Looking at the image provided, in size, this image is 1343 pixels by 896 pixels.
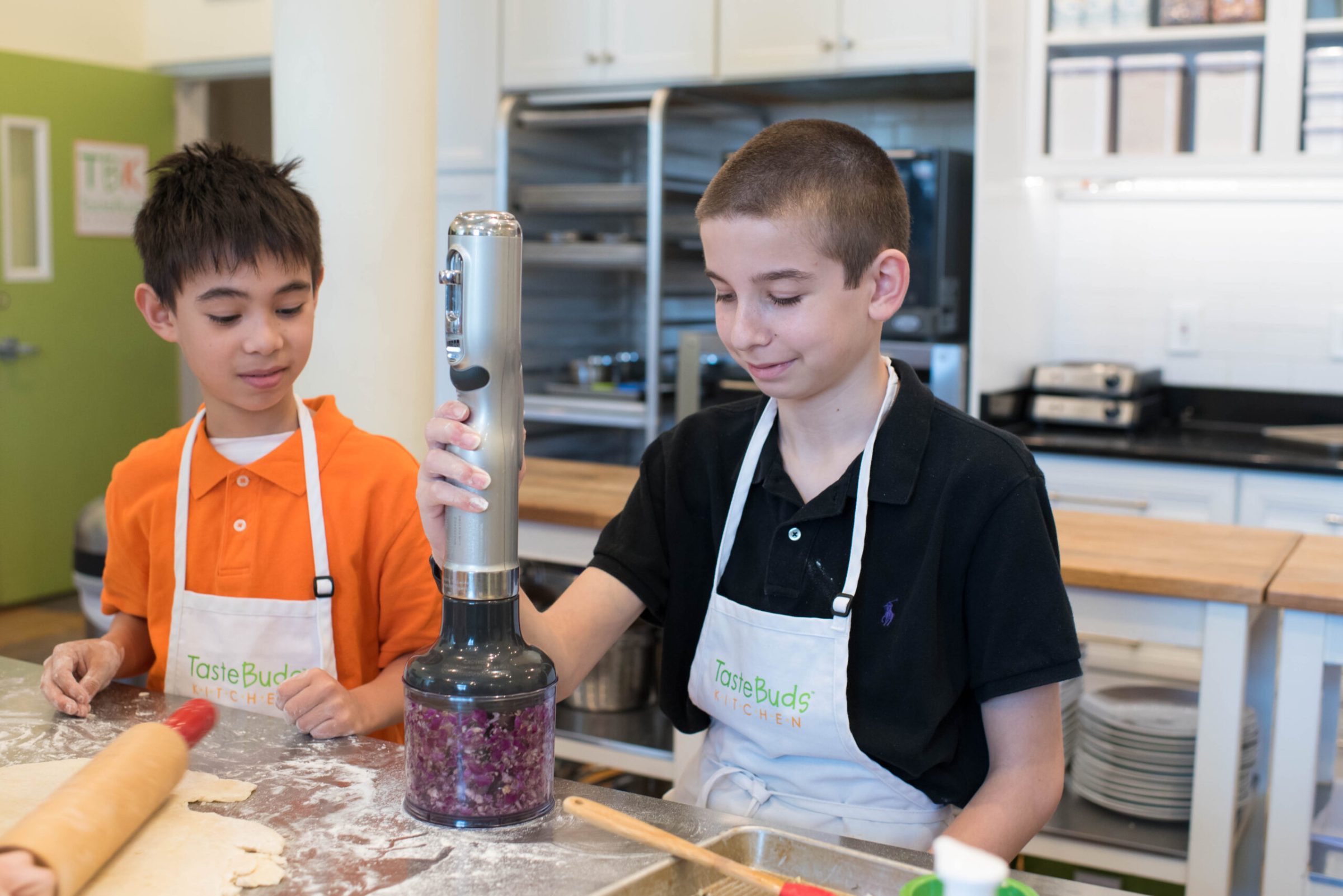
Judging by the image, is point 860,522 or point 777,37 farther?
point 777,37

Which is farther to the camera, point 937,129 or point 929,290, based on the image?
point 937,129

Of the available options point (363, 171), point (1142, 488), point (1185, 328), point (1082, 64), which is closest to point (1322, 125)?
point (1082, 64)

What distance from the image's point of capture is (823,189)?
1.11 m

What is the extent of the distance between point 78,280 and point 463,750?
4.34 metres

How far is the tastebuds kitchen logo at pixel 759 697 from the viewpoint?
1142 mm

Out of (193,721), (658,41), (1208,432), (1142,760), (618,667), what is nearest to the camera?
(193,721)

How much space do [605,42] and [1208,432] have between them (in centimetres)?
204

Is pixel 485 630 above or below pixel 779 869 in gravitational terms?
above

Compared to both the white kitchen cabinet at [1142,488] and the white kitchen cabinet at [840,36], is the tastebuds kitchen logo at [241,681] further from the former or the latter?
the white kitchen cabinet at [840,36]

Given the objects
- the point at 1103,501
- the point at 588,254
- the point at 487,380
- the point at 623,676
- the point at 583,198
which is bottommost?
the point at 623,676

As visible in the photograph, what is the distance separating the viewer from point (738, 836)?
2.95 feet

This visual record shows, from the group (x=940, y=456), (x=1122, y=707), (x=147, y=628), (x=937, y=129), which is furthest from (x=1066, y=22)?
(x=147, y=628)

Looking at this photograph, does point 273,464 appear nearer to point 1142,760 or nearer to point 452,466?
point 452,466

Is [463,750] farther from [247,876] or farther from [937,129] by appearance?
[937,129]
